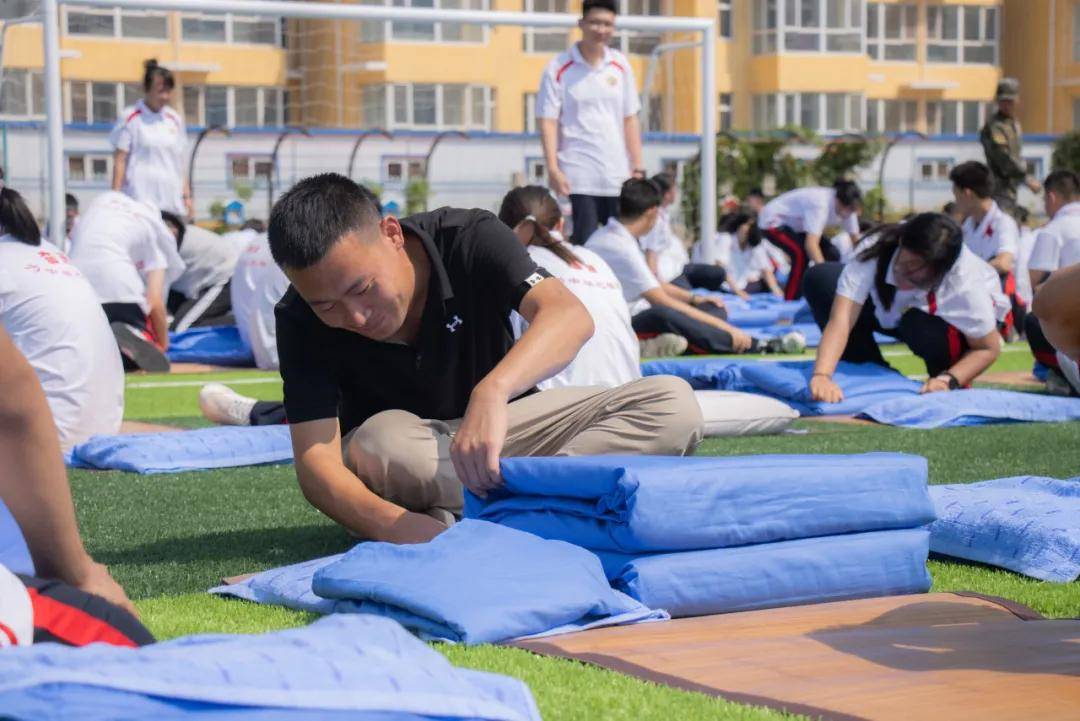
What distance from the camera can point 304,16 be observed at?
12.2 meters

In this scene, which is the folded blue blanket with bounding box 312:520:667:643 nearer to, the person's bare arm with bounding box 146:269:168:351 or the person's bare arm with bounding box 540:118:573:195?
the person's bare arm with bounding box 146:269:168:351

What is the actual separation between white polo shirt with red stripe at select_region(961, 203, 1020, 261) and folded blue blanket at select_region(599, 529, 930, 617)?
8675 mm

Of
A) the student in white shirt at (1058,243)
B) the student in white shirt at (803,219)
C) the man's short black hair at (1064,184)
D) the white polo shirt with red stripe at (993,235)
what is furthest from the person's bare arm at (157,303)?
the student in white shirt at (803,219)

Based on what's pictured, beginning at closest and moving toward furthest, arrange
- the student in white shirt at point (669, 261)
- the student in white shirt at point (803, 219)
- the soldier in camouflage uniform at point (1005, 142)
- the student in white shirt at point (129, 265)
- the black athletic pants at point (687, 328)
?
the student in white shirt at point (129, 265)
the black athletic pants at point (687, 328)
the student in white shirt at point (669, 261)
the soldier in camouflage uniform at point (1005, 142)
the student in white shirt at point (803, 219)

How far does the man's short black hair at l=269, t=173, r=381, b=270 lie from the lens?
11.8 feet

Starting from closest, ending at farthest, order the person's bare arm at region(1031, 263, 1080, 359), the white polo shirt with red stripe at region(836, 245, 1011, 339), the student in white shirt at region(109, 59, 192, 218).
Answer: the person's bare arm at region(1031, 263, 1080, 359) < the white polo shirt with red stripe at region(836, 245, 1011, 339) < the student in white shirt at region(109, 59, 192, 218)

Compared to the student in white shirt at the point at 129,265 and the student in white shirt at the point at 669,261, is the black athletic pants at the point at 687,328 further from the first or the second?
the student in white shirt at the point at 129,265

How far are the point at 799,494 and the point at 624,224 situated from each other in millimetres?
6282

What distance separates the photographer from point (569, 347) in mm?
3854

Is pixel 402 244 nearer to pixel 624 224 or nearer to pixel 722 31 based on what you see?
pixel 624 224

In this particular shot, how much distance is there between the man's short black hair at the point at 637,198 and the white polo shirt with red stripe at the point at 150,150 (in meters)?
4.80

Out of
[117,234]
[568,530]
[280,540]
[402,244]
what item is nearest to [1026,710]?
[568,530]

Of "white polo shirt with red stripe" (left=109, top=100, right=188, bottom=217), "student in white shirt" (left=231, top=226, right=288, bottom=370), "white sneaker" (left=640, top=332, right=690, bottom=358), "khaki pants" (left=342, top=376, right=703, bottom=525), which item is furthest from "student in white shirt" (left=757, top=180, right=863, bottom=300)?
"khaki pants" (left=342, top=376, right=703, bottom=525)

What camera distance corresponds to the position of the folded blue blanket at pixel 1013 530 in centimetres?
396
